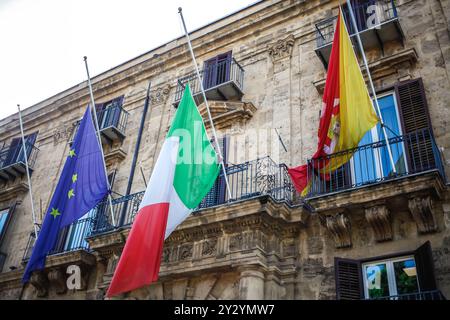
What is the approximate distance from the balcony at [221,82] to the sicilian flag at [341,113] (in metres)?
3.71

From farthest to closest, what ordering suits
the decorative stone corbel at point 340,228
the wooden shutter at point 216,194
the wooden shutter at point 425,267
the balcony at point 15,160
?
the balcony at point 15,160
the wooden shutter at point 216,194
the decorative stone corbel at point 340,228
the wooden shutter at point 425,267

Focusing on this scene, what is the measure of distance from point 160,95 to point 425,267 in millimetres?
9901

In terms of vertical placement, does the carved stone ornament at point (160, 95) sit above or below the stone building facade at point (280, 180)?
above

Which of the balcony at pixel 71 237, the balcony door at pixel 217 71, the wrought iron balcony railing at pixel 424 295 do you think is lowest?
the wrought iron balcony railing at pixel 424 295

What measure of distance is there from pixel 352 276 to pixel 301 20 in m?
7.66

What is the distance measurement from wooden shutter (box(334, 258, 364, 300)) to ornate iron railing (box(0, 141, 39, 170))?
40.9ft

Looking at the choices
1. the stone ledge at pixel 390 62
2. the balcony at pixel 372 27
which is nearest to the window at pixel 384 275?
the stone ledge at pixel 390 62

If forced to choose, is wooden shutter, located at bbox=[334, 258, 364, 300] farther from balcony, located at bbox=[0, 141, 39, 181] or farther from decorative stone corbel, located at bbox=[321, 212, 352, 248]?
balcony, located at bbox=[0, 141, 39, 181]

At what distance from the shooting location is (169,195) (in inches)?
334

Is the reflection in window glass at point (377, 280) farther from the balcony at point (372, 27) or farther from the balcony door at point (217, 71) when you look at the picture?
the balcony door at point (217, 71)

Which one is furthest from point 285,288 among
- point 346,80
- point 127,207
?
point 127,207

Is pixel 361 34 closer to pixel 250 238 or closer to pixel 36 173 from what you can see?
pixel 250 238

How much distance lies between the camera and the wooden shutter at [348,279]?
7.71 metres

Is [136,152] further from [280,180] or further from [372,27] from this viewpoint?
[372,27]
